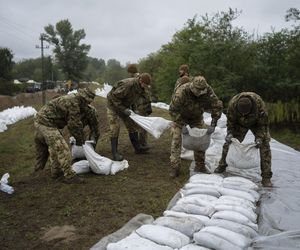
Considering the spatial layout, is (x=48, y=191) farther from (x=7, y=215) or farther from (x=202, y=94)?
(x=202, y=94)

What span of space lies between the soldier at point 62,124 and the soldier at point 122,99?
802 millimetres

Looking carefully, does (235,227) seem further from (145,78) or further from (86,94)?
(145,78)

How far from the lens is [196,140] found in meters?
5.33

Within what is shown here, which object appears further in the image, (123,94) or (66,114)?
(123,94)

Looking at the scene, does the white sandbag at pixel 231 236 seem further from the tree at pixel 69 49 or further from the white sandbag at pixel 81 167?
the tree at pixel 69 49

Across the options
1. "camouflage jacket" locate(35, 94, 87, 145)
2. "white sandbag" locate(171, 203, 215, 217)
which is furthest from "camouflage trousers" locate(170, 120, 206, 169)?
"white sandbag" locate(171, 203, 215, 217)

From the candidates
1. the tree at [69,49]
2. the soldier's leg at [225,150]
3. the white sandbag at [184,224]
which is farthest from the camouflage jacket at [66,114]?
the tree at [69,49]

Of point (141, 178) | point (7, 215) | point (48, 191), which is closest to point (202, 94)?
point (141, 178)

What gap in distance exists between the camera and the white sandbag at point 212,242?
313cm

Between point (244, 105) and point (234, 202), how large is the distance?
4.52 feet

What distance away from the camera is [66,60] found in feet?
165

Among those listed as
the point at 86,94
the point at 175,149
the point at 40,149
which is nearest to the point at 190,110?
the point at 175,149

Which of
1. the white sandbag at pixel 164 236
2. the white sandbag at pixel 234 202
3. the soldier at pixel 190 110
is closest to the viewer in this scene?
the white sandbag at pixel 164 236

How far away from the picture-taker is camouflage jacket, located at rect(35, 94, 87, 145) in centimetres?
531
